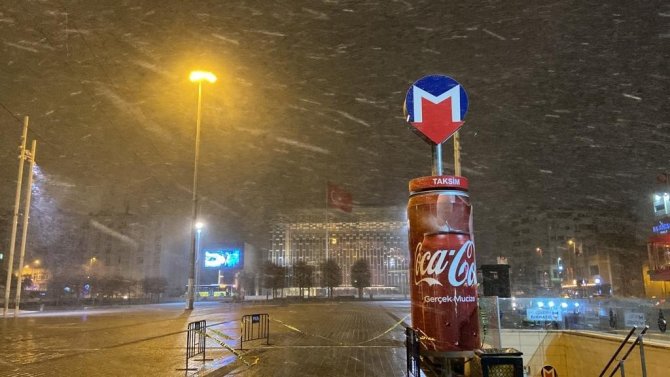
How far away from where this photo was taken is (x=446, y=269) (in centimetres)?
647

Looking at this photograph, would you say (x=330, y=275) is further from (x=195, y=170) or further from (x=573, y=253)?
(x=195, y=170)

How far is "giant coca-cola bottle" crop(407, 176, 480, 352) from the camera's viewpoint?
6484mm

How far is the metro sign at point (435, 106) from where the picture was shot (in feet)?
23.2

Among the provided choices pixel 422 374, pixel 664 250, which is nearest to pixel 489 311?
pixel 422 374

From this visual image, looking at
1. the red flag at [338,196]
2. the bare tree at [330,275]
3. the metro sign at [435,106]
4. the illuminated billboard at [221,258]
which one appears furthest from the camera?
the bare tree at [330,275]

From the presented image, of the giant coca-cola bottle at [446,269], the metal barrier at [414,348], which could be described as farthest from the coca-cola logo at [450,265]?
the metal barrier at [414,348]

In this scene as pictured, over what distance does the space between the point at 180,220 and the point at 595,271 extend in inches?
3528

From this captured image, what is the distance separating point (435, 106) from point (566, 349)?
1011 cm

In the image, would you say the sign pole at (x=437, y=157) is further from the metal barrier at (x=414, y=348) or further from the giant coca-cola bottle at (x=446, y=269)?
the metal barrier at (x=414, y=348)

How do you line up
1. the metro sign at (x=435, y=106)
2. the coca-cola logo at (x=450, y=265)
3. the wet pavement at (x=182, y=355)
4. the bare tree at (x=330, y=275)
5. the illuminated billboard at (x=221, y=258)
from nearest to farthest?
1. the coca-cola logo at (x=450, y=265)
2. the metro sign at (x=435, y=106)
3. the wet pavement at (x=182, y=355)
4. the illuminated billboard at (x=221, y=258)
5. the bare tree at (x=330, y=275)

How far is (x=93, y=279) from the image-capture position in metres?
84.8

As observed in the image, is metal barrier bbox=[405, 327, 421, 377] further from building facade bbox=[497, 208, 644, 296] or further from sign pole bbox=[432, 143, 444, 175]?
building facade bbox=[497, 208, 644, 296]

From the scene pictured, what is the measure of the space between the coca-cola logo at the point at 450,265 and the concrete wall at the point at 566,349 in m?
6.68

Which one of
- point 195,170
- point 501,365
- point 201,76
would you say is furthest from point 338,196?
point 501,365
